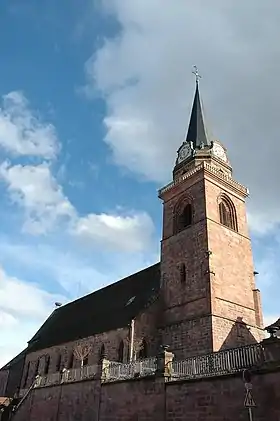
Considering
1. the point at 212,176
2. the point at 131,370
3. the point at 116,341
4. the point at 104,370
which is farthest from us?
the point at 212,176

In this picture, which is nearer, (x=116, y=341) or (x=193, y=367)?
(x=193, y=367)

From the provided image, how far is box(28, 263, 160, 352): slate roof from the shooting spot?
26.6 m

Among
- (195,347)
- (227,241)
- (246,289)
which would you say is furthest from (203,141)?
(195,347)

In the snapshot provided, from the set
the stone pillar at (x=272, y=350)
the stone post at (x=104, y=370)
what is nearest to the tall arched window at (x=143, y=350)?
the stone post at (x=104, y=370)

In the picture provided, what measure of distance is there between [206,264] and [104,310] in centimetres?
1074

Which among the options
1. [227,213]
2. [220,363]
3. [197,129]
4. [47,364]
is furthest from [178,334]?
[197,129]

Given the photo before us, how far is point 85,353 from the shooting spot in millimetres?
27250

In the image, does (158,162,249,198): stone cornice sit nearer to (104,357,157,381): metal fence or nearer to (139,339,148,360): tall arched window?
(139,339,148,360): tall arched window

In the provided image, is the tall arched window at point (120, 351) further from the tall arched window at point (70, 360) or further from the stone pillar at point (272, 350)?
the stone pillar at point (272, 350)

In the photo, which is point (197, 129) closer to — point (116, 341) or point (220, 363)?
point (116, 341)

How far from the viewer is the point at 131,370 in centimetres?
1725

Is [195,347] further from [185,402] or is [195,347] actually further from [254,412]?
[254,412]

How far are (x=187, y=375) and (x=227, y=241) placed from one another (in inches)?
527

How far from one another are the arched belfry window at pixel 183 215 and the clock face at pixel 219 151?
6.05 meters
